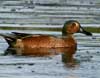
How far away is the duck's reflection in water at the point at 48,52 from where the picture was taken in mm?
15497

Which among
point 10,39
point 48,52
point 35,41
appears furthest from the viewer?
point 35,41

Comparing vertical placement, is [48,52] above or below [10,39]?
below

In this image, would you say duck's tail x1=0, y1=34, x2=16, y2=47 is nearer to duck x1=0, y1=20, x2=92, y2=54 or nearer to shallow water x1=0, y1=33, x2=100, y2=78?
duck x1=0, y1=20, x2=92, y2=54

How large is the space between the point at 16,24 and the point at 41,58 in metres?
5.21

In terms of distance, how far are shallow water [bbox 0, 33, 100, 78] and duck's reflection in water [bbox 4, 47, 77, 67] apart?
116mm

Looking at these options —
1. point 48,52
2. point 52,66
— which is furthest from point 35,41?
point 52,66

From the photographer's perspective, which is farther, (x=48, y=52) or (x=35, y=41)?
(x=35, y=41)

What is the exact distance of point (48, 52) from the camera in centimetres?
1645

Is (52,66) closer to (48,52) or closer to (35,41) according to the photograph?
(48,52)

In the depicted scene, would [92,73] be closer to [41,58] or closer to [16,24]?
[41,58]

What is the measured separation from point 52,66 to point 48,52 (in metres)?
2.28

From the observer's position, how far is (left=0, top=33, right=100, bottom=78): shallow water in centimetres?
1321

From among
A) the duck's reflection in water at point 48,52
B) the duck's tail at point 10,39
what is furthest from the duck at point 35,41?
the duck's reflection in water at point 48,52

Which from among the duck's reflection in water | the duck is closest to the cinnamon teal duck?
the duck
